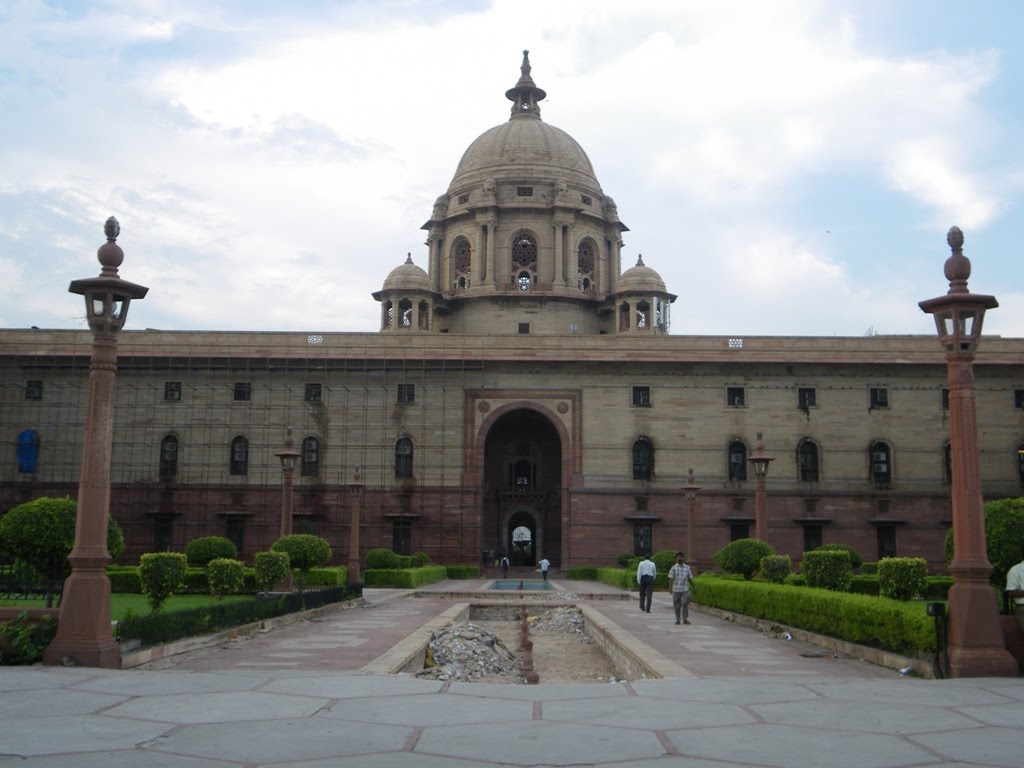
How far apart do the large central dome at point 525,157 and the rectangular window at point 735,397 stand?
17241 millimetres

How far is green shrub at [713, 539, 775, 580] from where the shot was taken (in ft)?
83.5

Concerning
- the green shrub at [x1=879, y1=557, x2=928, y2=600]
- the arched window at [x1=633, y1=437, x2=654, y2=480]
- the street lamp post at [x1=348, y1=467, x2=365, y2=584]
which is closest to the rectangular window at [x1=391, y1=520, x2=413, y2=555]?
the street lamp post at [x1=348, y1=467, x2=365, y2=584]

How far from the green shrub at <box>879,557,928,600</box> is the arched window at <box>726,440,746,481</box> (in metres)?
25.8

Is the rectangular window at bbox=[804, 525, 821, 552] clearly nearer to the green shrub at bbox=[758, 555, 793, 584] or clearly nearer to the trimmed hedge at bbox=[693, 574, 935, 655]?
the green shrub at bbox=[758, 555, 793, 584]

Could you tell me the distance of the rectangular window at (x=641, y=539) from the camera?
4097 centimetres

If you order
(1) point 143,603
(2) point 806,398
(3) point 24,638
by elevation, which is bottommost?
(1) point 143,603

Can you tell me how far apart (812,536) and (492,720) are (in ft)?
117

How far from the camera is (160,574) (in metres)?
16.3

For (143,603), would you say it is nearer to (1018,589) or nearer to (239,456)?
(1018,589)

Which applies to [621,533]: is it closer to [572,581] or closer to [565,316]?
[572,581]

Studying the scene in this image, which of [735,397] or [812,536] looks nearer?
[812,536]

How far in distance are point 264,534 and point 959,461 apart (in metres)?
33.4

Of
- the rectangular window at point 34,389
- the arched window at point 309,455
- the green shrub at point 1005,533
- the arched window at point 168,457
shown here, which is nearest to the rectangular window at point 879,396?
the arched window at point 309,455

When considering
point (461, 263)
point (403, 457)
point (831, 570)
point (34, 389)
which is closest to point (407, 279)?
point (461, 263)
